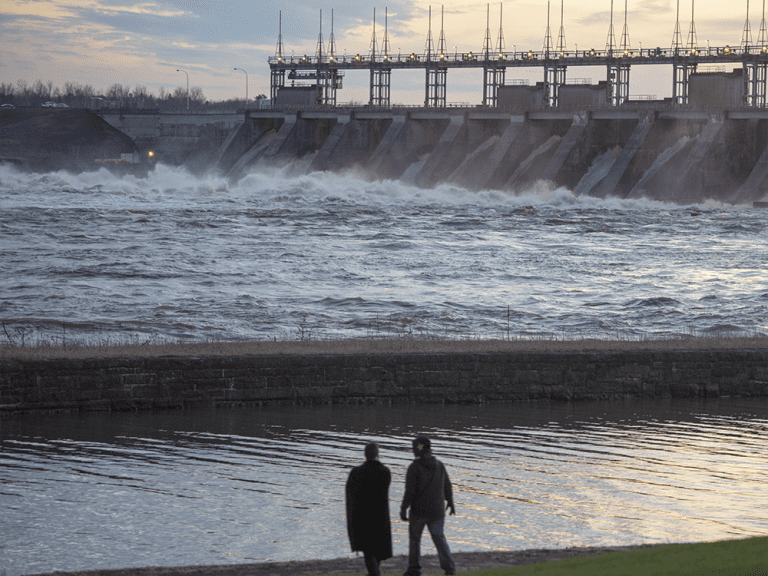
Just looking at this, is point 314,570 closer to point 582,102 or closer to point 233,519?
point 233,519

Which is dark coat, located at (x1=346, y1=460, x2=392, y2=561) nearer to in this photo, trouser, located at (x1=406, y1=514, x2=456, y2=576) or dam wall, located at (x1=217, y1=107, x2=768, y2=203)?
trouser, located at (x1=406, y1=514, x2=456, y2=576)

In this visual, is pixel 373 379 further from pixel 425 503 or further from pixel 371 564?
pixel 371 564

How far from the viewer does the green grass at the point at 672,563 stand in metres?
6.95

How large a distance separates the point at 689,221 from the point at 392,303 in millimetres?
24978

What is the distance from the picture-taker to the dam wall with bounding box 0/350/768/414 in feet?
49.7

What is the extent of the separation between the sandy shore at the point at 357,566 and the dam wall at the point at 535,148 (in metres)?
49.8

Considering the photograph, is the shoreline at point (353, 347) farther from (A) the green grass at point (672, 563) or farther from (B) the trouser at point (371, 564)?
(A) the green grass at point (672, 563)

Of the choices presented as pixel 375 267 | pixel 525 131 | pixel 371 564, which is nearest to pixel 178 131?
pixel 525 131

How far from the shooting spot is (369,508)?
7.41 m

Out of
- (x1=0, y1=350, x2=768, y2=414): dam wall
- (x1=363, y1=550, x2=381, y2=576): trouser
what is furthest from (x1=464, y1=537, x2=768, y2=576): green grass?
(x1=0, y1=350, x2=768, y2=414): dam wall

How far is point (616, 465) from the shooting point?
41.4 ft

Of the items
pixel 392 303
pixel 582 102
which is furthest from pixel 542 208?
pixel 392 303

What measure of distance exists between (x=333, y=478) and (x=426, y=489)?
4103mm

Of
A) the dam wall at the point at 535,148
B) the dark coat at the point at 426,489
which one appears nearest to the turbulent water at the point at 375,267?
the dam wall at the point at 535,148
